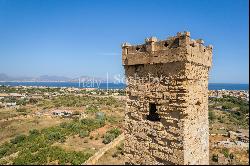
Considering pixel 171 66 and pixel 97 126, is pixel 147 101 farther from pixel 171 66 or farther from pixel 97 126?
pixel 97 126

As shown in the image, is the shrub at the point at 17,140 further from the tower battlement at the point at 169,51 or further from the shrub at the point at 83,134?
the tower battlement at the point at 169,51

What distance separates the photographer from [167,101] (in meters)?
7.34

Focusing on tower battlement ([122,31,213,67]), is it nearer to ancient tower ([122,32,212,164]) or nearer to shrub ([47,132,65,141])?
ancient tower ([122,32,212,164])

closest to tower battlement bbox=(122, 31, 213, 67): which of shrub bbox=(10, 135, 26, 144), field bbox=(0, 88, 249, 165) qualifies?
field bbox=(0, 88, 249, 165)

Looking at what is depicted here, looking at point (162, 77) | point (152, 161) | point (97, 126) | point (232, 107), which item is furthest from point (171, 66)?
point (232, 107)

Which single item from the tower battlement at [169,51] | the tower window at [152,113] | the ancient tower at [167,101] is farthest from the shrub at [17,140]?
the tower window at [152,113]

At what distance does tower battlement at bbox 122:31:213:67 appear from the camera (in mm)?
7035

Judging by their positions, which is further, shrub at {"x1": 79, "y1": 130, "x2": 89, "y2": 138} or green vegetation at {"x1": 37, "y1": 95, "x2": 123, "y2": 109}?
green vegetation at {"x1": 37, "y1": 95, "x2": 123, "y2": 109}

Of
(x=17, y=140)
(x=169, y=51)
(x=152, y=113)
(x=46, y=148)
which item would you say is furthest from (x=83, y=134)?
(x=169, y=51)

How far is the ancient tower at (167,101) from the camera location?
23.1 ft

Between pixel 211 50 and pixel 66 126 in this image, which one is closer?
pixel 211 50

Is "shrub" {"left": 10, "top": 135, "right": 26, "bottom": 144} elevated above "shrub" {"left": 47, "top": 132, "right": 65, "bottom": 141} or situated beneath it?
situated beneath

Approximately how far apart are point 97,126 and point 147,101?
77.8 ft

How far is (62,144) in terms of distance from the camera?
2330 centimetres
